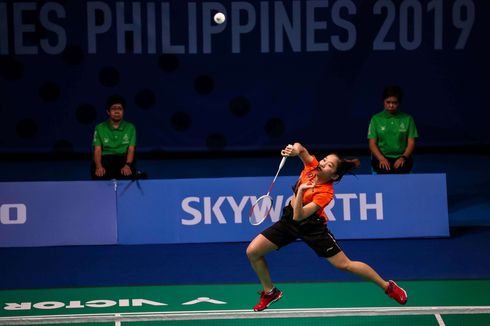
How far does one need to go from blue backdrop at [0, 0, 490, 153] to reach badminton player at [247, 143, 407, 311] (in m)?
7.34

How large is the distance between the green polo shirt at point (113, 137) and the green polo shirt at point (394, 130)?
254 centimetres

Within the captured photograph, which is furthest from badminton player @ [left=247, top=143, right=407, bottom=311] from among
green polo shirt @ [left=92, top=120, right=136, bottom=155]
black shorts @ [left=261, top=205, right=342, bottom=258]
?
green polo shirt @ [left=92, top=120, right=136, bottom=155]

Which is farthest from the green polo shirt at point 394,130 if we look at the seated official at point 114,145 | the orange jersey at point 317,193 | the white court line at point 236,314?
the orange jersey at point 317,193

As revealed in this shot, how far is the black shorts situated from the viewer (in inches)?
296

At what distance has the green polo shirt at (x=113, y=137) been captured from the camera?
10875 millimetres

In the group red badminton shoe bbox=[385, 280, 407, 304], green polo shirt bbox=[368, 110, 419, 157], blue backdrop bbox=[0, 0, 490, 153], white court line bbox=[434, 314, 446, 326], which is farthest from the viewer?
blue backdrop bbox=[0, 0, 490, 153]

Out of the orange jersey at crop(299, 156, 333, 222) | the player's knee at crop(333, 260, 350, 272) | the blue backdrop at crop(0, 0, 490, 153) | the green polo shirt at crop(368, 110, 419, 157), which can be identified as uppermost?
the blue backdrop at crop(0, 0, 490, 153)

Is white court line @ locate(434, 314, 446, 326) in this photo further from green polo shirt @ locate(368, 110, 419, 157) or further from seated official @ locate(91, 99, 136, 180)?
seated official @ locate(91, 99, 136, 180)

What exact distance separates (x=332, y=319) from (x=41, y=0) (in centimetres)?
836

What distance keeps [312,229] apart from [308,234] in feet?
0.15

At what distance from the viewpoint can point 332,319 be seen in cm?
765

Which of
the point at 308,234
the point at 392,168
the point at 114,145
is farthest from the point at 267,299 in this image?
the point at 114,145

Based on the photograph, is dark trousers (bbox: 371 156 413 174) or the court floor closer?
the court floor

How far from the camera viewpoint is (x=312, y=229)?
754 centimetres
